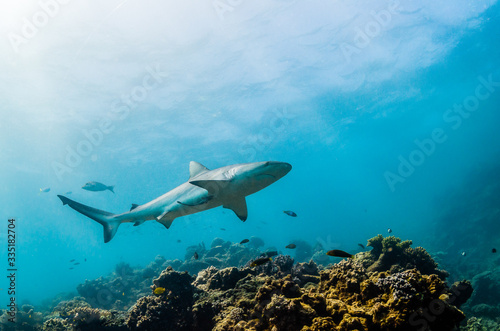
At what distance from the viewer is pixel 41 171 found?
49.2 metres

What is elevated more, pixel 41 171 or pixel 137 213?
pixel 41 171

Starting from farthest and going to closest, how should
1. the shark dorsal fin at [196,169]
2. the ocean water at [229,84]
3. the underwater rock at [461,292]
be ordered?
the ocean water at [229,84], the shark dorsal fin at [196,169], the underwater rock at [461,292]

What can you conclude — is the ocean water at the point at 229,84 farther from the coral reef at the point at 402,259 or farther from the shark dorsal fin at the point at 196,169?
the shark dorsal fin at the point at 196,169

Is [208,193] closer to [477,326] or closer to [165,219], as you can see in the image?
[165,219]

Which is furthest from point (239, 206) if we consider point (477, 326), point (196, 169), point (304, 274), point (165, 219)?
point (477, 326)

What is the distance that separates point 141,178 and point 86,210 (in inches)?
2066

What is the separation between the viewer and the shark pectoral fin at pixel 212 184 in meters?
4.81

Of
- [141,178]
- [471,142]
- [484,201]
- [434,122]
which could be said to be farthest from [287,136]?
[471,142]

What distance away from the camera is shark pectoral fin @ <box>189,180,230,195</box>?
481cm

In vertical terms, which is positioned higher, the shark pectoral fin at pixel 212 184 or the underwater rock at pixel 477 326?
the shark pectoral fin at pixel 212 184

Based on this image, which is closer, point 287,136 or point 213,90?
point 213,90

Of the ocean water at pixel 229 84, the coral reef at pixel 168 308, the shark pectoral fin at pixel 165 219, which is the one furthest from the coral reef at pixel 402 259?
the ocean water at pixel 229 84

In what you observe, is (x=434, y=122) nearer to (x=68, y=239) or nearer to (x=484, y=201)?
(x=484, y=201)

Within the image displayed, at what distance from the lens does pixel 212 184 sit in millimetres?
4934
